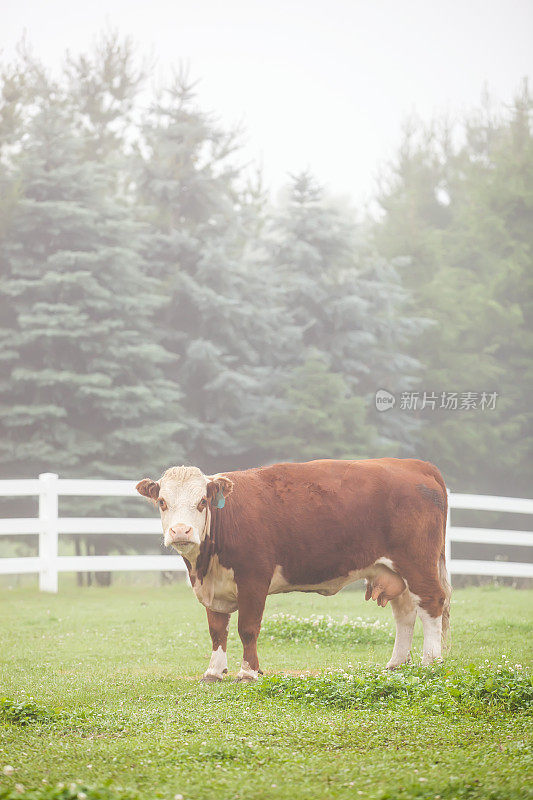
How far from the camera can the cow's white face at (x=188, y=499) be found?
7469 millimetres

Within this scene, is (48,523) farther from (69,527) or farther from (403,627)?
(403,627)

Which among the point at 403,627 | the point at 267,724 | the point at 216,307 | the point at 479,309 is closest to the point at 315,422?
the point at 216,307

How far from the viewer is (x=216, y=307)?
2208cm

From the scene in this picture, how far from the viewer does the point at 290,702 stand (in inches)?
249

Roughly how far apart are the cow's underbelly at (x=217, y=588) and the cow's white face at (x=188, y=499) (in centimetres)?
35

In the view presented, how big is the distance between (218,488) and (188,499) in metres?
0.29

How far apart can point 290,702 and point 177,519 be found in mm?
1782

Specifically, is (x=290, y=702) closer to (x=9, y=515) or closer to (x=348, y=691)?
(x=348, y=691)

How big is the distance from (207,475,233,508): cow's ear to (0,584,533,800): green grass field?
4.78ft

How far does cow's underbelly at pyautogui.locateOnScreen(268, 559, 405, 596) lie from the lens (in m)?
8.00

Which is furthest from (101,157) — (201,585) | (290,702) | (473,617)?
(290,702)

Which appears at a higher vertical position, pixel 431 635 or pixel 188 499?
pixel 188 499

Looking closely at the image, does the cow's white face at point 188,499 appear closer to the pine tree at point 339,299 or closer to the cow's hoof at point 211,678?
the cow's hoof at point 211,678

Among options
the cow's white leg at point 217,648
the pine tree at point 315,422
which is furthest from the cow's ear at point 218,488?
the pine tree at point 315,422
